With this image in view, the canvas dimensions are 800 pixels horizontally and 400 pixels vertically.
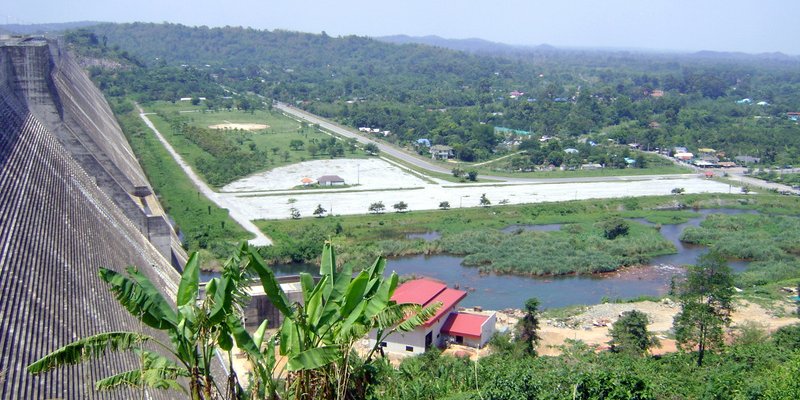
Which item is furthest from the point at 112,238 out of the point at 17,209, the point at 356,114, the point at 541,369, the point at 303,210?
the point at 356,114

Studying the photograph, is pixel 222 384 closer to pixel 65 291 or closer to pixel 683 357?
pixel 65 291

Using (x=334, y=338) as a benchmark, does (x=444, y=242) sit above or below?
below

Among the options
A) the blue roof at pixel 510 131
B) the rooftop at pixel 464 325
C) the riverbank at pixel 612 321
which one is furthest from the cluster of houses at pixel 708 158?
the rooftop at pixel 464 325

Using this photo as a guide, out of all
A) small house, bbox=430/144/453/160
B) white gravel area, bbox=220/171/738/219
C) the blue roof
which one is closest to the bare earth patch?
small house, bbox=430/144/453/160

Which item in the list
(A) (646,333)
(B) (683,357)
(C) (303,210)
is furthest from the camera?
(C) (303,210)

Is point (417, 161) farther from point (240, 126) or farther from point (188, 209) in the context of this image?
point (188, 209)

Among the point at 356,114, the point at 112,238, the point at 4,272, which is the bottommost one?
the point at 356,114
